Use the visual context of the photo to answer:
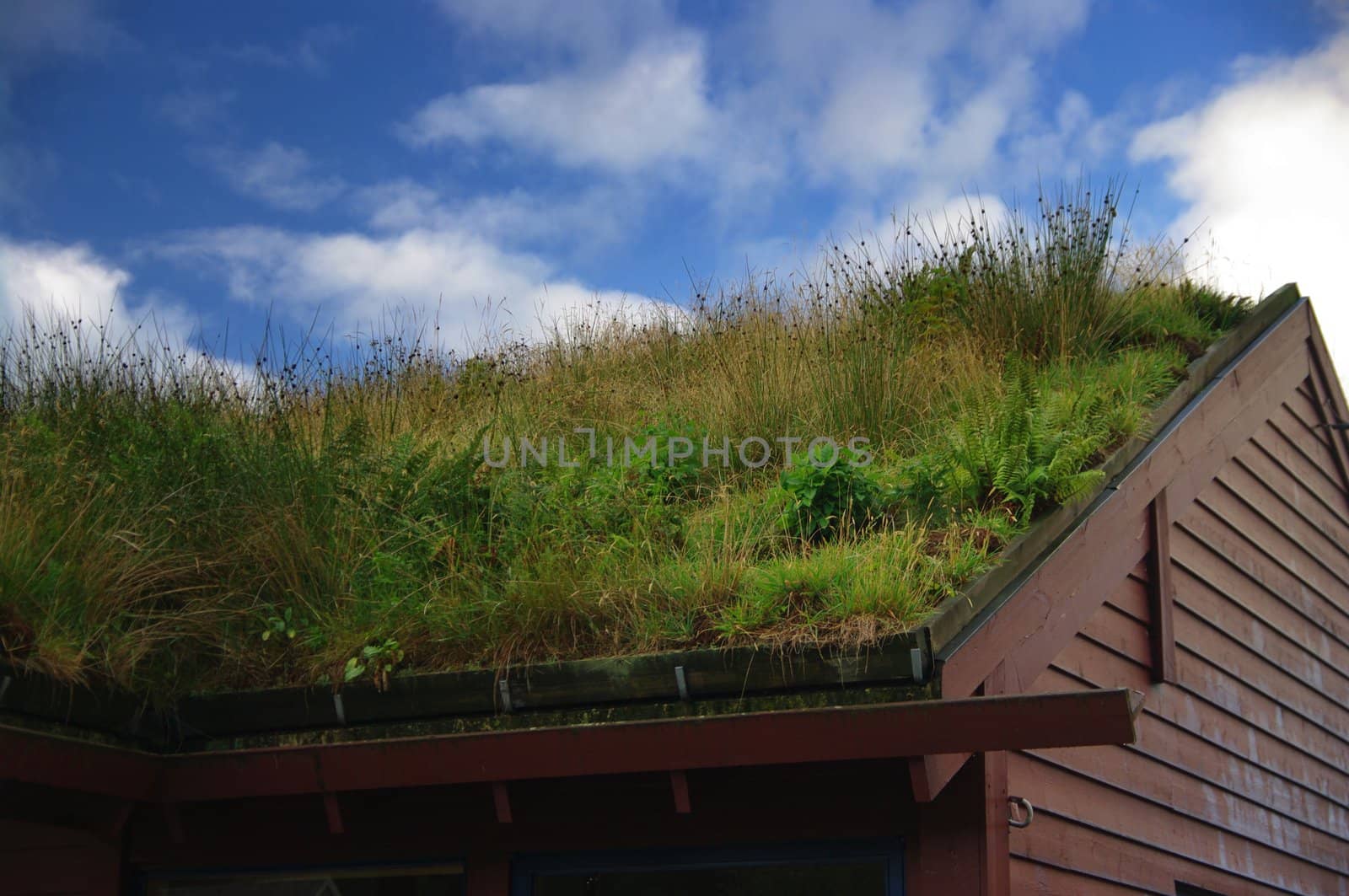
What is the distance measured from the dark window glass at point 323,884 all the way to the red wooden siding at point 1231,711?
2311 millimetres

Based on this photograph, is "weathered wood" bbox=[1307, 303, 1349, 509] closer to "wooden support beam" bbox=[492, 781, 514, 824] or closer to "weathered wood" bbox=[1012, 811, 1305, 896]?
"weathered wood" bbox=[1012, 811, 1305, 896]

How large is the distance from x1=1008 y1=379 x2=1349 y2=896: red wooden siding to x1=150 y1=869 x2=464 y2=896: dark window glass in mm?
2311

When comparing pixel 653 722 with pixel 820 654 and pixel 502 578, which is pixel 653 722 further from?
pixel 502 578

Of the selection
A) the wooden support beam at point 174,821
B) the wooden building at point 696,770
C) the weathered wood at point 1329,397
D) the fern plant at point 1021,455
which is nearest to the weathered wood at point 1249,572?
the wooden building at point 696,770

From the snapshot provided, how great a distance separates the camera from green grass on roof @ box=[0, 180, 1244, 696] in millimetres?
4742

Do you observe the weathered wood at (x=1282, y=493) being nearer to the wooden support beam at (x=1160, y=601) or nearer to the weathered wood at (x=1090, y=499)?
the weathered wood at (x=1090, y=499)

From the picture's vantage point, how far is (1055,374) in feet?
23.7

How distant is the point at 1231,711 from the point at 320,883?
17.1 ft

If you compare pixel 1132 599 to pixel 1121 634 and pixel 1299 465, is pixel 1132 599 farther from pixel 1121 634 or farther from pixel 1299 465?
pixel 1299 465

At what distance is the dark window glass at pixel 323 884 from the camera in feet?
15.4

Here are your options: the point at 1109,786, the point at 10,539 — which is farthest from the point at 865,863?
the point at 10,539

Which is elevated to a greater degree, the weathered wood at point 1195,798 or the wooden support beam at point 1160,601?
the wooden support beam at point 1160,601

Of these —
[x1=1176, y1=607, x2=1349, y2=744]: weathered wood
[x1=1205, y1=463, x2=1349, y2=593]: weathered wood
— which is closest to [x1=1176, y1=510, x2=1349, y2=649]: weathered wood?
[x1=1205, y1=463, x2=1349, y2=593]: weathered wood

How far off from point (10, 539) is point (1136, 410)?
549 centimetres
